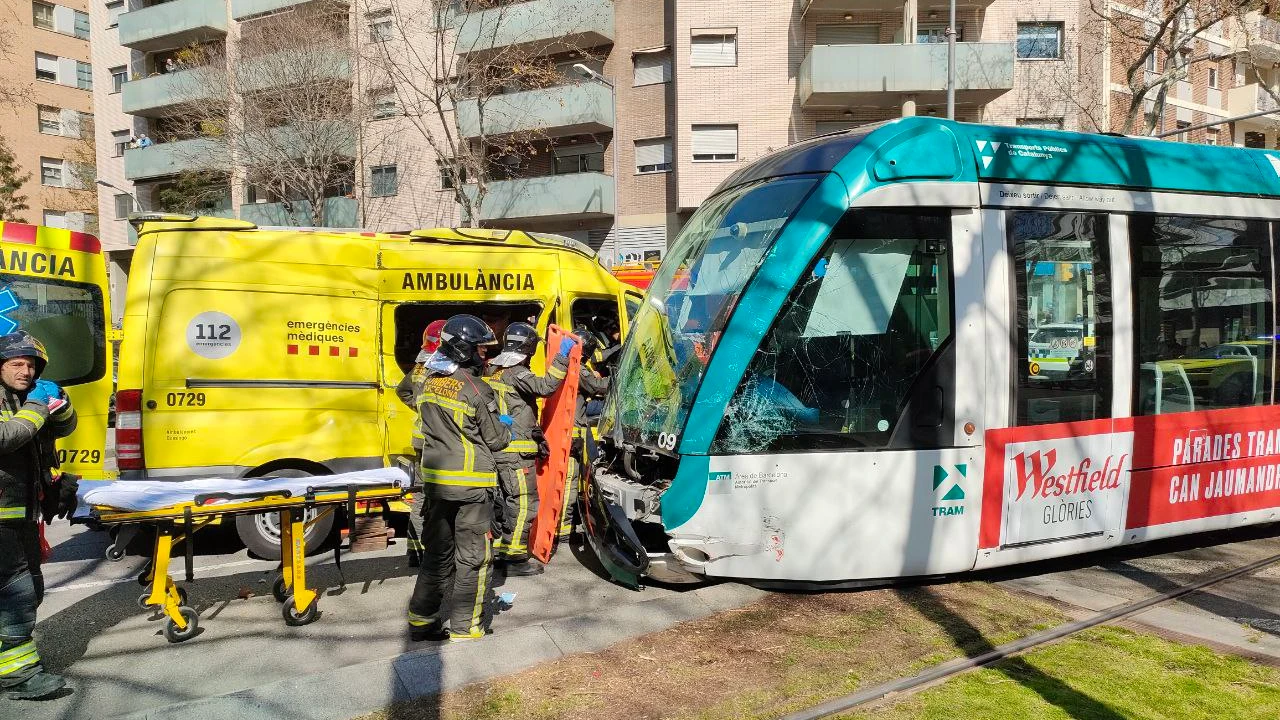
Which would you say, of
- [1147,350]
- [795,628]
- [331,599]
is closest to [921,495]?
[795,628]

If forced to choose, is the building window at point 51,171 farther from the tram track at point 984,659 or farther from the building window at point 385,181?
the tram track at point 984,659

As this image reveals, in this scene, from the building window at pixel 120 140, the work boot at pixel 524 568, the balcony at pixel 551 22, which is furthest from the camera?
the building window at pixel 120 140

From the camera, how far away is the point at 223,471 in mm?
6664

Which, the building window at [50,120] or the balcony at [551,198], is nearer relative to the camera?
the balcony at [551,198]

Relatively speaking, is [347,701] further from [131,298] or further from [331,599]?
[131,298]

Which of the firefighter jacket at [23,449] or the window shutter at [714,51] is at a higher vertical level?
the window shutter at [714,51]

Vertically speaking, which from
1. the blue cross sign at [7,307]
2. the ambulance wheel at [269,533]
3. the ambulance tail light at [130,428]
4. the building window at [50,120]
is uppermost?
the building window at [50,120]

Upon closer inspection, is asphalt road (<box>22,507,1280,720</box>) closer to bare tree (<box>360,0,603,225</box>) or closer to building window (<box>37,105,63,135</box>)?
bare tree (<box>360,0,603,225</box>)

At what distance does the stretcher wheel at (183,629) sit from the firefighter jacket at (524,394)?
2.13m

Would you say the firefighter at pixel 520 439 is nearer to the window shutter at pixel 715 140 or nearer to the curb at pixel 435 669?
the curb at pixel 435 669

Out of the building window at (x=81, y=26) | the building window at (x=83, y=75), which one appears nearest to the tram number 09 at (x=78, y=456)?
the building window at (x=83, y=75)

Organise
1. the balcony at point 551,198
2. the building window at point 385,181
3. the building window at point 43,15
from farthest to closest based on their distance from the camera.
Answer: the building window at point 43,15 → the building window at point 385,181 → the balcony at point 551,198

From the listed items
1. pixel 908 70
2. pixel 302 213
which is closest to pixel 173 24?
pixel 302 213

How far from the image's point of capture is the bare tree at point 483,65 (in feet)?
71.3
